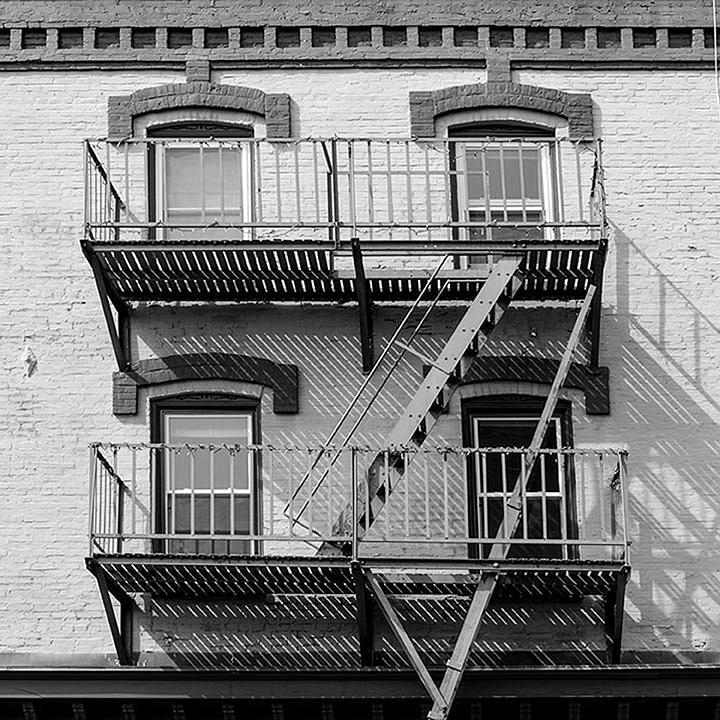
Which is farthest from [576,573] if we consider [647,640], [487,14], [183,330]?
[487,14]

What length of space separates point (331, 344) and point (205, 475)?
5.78 ft

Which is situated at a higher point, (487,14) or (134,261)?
(487,14)

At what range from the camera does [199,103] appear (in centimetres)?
2166

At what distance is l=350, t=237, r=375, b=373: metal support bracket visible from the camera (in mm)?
20078

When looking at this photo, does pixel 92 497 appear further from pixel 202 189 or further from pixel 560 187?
pixel 560 187

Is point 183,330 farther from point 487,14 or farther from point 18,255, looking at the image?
point 487,14

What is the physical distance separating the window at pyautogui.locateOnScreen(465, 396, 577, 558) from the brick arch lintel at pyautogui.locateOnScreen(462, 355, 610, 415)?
0.21 m

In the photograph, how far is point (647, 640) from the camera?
2020 cm

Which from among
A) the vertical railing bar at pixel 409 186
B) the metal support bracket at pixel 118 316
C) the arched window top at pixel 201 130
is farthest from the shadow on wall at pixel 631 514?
the arched window top at pixel 201 130

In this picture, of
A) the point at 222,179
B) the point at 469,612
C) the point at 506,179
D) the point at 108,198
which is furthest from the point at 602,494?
the point at 108,198

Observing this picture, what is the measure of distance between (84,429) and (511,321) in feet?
13.9

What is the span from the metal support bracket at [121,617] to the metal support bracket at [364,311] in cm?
319

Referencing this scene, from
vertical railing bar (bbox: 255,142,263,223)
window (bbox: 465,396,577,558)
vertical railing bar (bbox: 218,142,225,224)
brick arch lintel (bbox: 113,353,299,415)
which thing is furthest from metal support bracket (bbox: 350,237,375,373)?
vertical railing bar (bbox: 218,142,225,224)

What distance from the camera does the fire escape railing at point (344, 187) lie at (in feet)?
69.2
